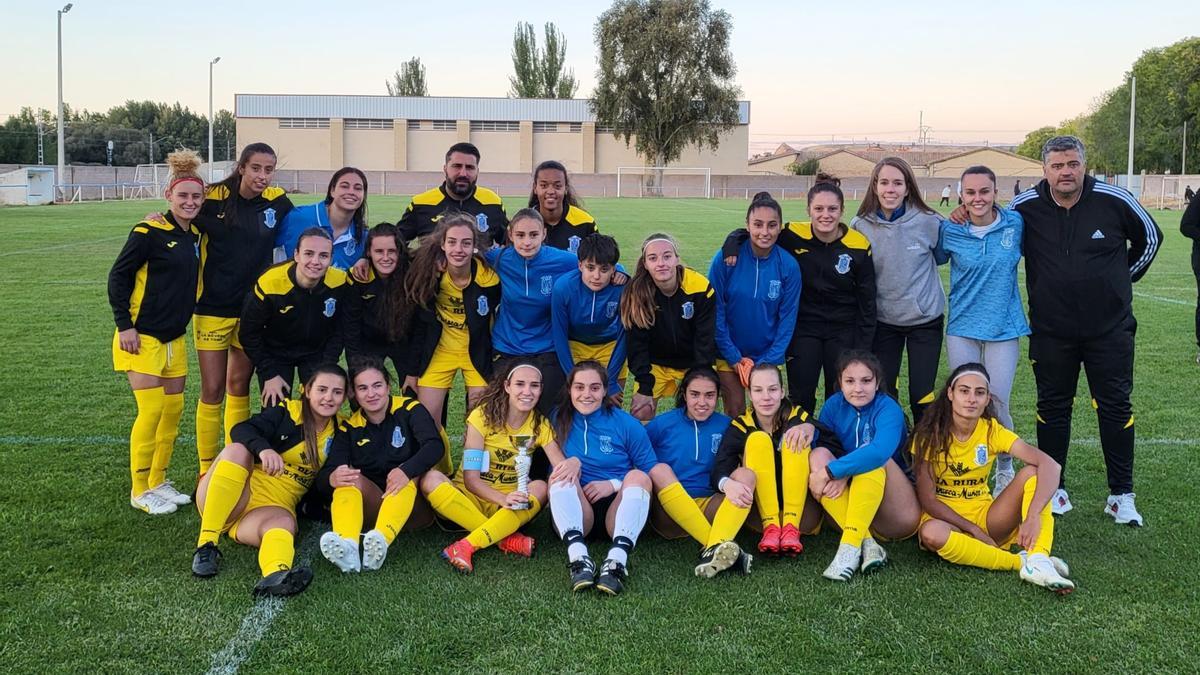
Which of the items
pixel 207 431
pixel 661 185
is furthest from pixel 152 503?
pixel 661 185

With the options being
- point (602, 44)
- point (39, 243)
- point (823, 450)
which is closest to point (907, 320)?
point (823, 450)

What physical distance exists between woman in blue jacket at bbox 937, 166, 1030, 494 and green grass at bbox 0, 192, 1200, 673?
0.78 metres

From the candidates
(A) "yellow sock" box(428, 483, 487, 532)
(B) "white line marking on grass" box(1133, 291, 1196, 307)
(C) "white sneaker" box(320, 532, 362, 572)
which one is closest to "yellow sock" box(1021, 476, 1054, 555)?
(A) "yellow sock" box(428, 483, 487, 532)

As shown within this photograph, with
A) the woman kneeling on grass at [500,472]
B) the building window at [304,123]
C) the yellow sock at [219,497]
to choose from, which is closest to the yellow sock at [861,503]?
the woman kneeling on grass at [500,472]

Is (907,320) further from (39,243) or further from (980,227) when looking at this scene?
(39,243)

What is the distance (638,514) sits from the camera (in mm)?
3754

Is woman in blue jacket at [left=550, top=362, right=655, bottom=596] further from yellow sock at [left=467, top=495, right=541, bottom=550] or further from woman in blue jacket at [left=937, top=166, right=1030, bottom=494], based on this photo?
woman in blue jacket at [left=937, top=166, right=1030, bottom=494]

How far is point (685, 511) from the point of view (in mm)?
3820

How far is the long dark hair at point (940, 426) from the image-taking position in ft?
12.8

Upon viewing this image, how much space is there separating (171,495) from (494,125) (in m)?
52.9

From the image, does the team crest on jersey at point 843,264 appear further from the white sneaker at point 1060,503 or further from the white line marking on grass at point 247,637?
the white line marking on grass at point 247,637

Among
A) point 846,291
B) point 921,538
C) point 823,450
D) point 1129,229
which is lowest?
point 921,538

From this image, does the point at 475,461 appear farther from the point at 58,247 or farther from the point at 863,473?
the point at 58,247

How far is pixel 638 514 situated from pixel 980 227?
208 cm
